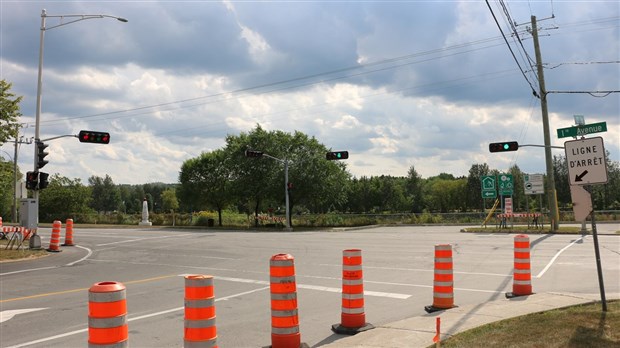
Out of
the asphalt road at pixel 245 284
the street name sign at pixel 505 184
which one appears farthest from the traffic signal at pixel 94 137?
the street name sign at pixel 505 184

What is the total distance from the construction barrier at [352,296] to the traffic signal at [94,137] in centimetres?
2015

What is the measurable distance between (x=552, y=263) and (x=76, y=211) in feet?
249

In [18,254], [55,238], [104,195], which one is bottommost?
[18,254]

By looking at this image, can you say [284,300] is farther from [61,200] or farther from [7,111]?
[61,200]

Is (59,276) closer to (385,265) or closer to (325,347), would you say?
(385,265)

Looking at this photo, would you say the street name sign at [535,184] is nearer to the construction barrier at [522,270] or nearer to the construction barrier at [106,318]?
the construction barrier at [522,270]

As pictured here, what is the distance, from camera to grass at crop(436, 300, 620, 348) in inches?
238

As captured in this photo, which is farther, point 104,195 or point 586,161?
point 104,195

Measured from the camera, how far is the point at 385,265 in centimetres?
1548

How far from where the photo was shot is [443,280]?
28.1ft

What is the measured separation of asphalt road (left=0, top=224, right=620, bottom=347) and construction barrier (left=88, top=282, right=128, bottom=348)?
9.17 feet

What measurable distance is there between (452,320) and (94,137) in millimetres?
21240

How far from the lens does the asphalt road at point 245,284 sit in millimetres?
7734

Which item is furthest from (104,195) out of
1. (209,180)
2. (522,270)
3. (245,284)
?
(522,270)
